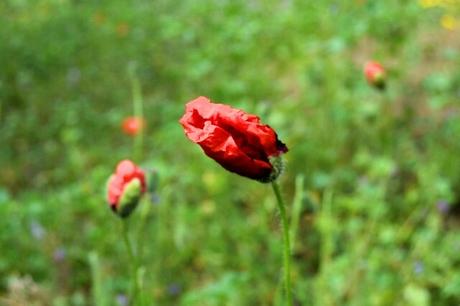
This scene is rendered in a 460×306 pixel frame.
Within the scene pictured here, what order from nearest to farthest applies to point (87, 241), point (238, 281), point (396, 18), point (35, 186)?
point (238, 281) < point (87, 241) < point (35, 186) < point (396, 18)

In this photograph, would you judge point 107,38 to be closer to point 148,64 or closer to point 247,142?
point 148,64

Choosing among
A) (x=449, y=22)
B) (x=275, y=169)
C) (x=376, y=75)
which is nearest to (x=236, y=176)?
(x=376, y=75)

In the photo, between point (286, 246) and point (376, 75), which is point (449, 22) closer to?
point (376, 75)

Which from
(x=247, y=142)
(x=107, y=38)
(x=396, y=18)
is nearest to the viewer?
(x=247, y=142)

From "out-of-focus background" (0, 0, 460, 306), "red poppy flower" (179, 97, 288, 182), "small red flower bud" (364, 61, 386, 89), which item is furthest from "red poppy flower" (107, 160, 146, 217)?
"small red flower bud" (364, 61, 386, 89)

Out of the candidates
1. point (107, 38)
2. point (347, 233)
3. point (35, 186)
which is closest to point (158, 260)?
point (347, 233)

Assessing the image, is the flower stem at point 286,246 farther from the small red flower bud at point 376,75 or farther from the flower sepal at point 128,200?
the small red flower bud at point 376,75
